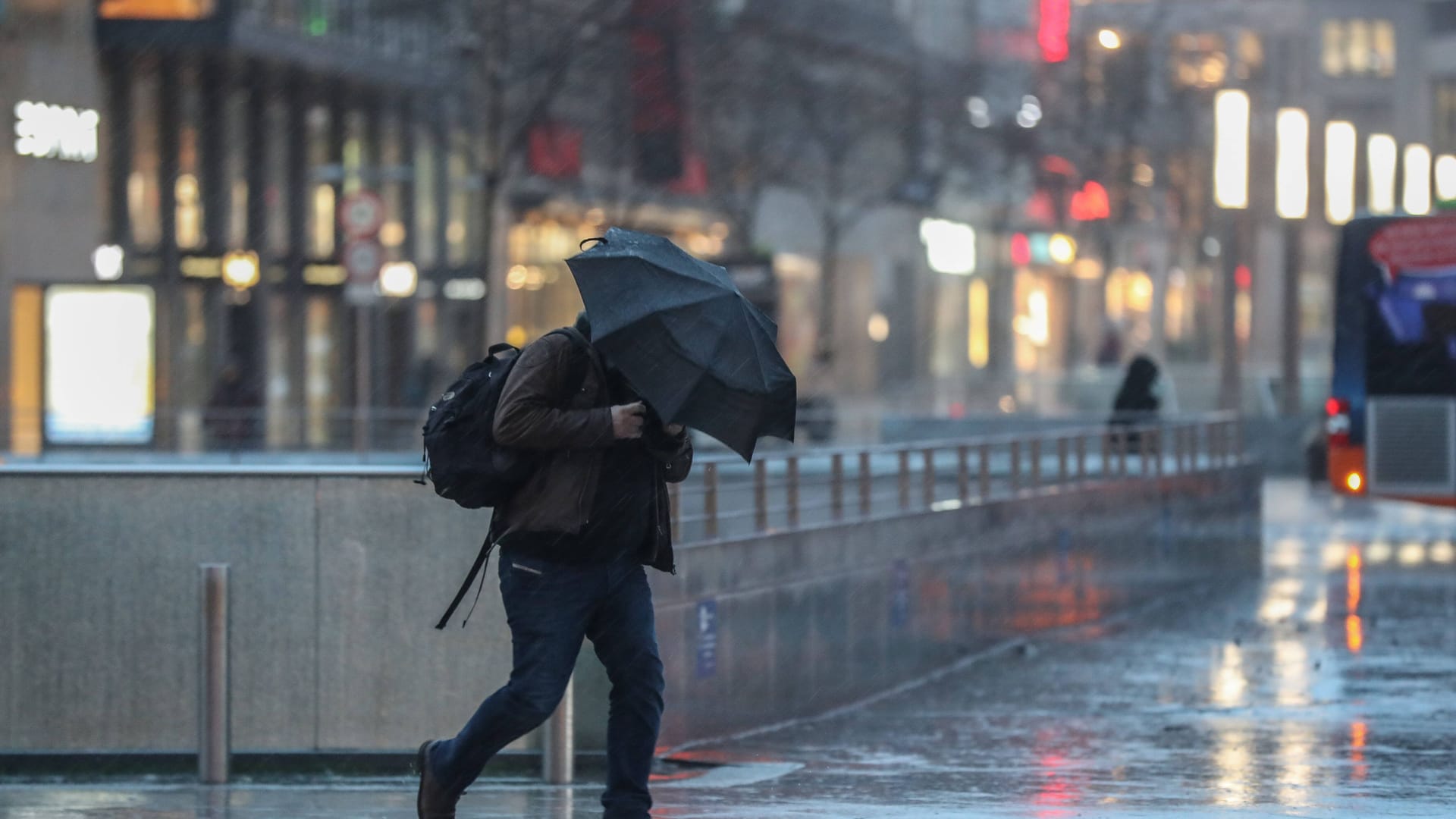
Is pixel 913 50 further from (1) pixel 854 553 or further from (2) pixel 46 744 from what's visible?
(2) pixel 46 744

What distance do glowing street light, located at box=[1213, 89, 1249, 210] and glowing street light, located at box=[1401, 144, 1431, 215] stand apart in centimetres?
561

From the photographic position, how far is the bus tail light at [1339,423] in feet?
68.3

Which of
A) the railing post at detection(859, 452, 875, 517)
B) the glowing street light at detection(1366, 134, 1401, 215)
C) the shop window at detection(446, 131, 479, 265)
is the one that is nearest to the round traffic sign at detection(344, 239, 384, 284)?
the railing post at detection(859, 452, 875, 517)

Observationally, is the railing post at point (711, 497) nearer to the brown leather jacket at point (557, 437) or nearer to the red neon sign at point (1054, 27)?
the brown leather jacket at point (557, 437)

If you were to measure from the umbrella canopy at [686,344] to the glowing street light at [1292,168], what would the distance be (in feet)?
86.6

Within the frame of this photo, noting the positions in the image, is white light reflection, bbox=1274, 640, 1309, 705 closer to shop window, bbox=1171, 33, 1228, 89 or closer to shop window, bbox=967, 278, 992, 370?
shop window, bbox=1171, 33, 1228, 89

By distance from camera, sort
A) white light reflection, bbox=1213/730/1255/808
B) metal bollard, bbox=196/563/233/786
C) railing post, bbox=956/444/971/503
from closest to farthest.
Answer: white light reflection, bbox=1213/730/1255/808 < metal bollard, bbox=196/563/233/786 < railing post, bbox=956/444/971/503

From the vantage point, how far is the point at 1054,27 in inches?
1534

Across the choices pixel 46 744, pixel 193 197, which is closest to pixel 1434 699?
pixel 46 744

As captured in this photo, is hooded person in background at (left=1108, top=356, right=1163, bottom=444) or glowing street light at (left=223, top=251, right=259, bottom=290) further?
glowing street light at (left=223, top=251, right=259, bottom=290)

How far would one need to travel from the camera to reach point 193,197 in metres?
39.2

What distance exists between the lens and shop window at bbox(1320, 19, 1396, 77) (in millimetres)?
89062

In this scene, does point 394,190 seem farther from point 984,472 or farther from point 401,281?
point 984,472

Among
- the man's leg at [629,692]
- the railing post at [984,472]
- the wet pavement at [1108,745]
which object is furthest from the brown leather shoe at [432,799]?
the railing post at [984,472]
